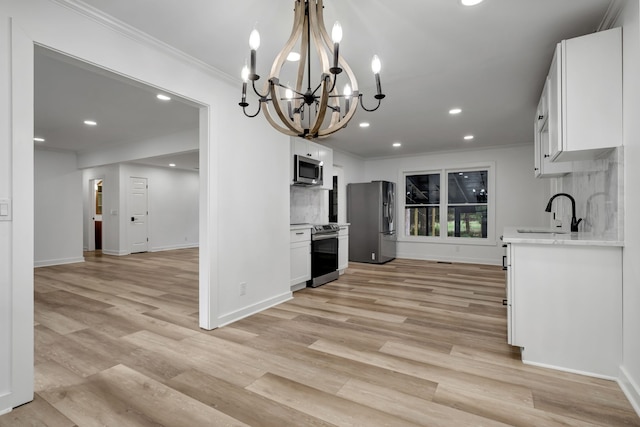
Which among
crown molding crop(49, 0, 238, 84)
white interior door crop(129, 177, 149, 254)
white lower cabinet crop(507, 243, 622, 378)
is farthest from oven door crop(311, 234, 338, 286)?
white interior door crop(129, 177, 149, 254)

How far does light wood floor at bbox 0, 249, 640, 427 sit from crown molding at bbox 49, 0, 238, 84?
91.7 inches

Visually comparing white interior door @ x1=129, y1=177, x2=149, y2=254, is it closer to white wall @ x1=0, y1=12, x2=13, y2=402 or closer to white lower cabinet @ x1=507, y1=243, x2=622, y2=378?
white wall @ x1=0, y1=12, x2=13, y2=402

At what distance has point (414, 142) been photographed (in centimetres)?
594

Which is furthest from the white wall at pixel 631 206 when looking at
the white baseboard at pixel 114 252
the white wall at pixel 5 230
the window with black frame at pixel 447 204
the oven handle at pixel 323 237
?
the white baseboard at pixel 114 252

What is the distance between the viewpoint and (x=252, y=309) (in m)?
3.31

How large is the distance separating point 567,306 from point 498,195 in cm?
478

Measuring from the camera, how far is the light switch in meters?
1.67

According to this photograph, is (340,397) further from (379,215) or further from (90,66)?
(379,215)

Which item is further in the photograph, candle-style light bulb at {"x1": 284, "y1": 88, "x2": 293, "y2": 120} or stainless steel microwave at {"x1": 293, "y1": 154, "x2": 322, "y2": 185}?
stainless steel microwave at {"x1": 293, "y1": 154, "x2": 322, "y2": 185}

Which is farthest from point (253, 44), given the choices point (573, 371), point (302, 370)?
point (573, 371)

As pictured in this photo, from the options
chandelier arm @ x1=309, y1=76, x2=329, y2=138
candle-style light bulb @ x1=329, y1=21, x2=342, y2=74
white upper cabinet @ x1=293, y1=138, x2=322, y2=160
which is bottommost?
chandelier arm @ x1=309, y1=76, x2=329, y2=138

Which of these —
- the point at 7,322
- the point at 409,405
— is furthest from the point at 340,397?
the point at 7,322

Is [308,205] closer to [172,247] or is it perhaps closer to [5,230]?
[5,230]

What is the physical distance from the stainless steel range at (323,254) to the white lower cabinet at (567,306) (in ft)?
8.79
